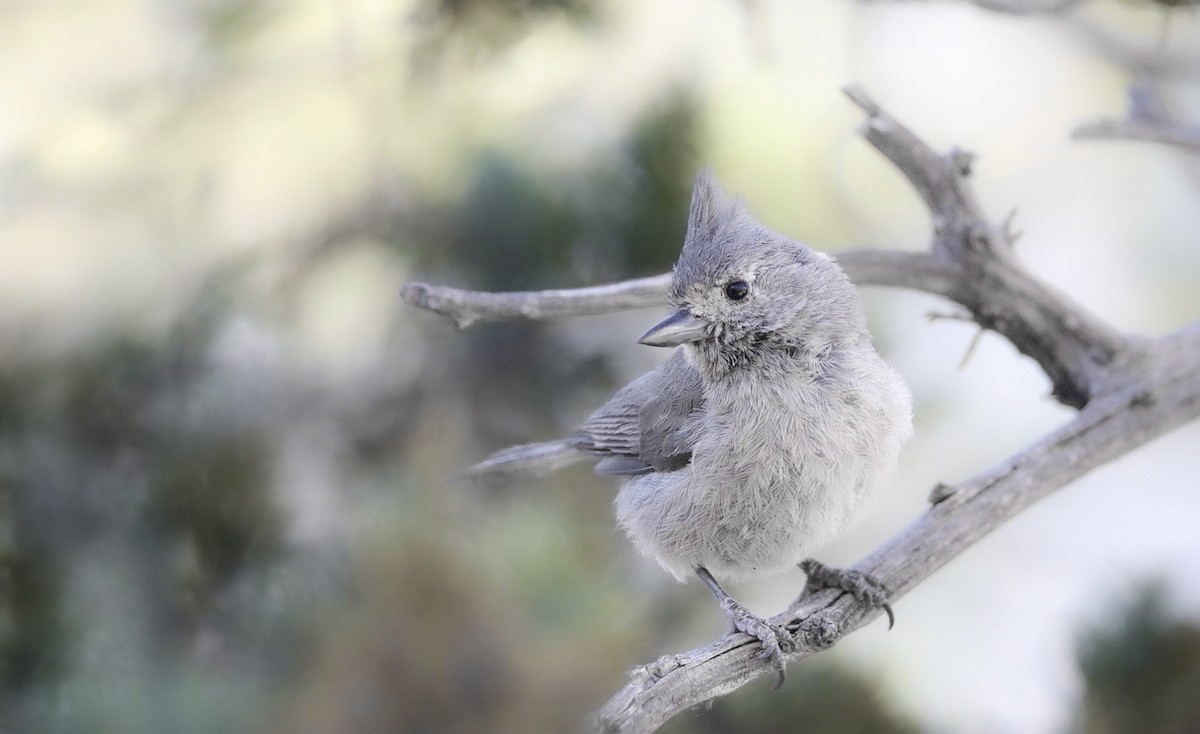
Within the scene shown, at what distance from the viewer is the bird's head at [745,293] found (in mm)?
706

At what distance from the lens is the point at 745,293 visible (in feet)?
2.38

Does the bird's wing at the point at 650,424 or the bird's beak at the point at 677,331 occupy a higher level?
the bird's beak at the point at 677,331

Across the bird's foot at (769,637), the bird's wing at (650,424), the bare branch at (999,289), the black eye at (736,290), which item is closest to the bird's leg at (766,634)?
the bird's foot at (769,637)

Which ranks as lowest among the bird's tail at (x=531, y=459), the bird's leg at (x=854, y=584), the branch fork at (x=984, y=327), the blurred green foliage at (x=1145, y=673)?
the blurred green foliage at (x=1145, y=673)

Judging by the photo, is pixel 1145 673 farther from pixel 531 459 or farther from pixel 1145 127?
pixel 531 459

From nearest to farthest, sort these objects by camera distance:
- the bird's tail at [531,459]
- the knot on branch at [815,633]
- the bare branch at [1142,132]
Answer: the knot on branch at [815,633] < the bird's tail at [531,459] < the bare branch at [1142,132]

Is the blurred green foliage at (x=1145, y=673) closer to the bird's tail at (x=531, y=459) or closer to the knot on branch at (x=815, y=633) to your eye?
the knot on branch at (x=815, y=633)

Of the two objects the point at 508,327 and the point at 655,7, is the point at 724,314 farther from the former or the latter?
the point at 655,7

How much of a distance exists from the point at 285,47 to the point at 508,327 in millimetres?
422

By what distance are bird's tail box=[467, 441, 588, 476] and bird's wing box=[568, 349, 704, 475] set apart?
0.04ft

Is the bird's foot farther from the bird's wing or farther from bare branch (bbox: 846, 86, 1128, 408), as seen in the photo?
bare branch (bbox: 846, 86, 1128, 408)

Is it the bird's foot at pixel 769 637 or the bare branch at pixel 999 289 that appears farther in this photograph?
the bare branch at pixel 999 289

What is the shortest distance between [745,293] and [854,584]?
0.89 feet

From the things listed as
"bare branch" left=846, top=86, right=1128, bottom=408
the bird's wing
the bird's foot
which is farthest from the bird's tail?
"bare branch" left=846, top=86, right=1128, bottom=408
